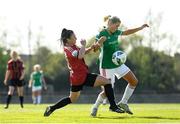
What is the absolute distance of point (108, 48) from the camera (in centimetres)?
1630

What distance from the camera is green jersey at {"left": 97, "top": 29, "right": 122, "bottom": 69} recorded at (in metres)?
16.0

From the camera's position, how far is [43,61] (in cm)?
9762

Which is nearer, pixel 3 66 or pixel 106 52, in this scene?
pixel 106 52

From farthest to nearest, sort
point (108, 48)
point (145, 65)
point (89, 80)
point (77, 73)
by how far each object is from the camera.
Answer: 1. point (145, 65)
2. point (108, 48)
3. point (89, 80)
4. point (77, 73)

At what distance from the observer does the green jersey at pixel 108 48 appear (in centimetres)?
1604

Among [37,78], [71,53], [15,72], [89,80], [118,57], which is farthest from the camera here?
[37,78]

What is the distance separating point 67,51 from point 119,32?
2.08 metres

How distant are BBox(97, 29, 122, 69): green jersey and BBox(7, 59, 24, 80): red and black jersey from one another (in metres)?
10.1

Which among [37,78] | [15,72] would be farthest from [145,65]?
[15,72]

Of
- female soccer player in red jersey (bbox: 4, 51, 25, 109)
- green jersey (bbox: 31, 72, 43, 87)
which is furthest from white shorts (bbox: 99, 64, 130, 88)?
green jersey (bbox: 31, 72, 43, 87)

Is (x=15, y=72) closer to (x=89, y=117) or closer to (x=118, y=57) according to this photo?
(x=118, y=57)

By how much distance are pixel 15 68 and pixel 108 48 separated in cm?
1054

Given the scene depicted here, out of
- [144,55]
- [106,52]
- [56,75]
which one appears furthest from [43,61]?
[106,52]

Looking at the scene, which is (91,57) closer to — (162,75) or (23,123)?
(162,75)
